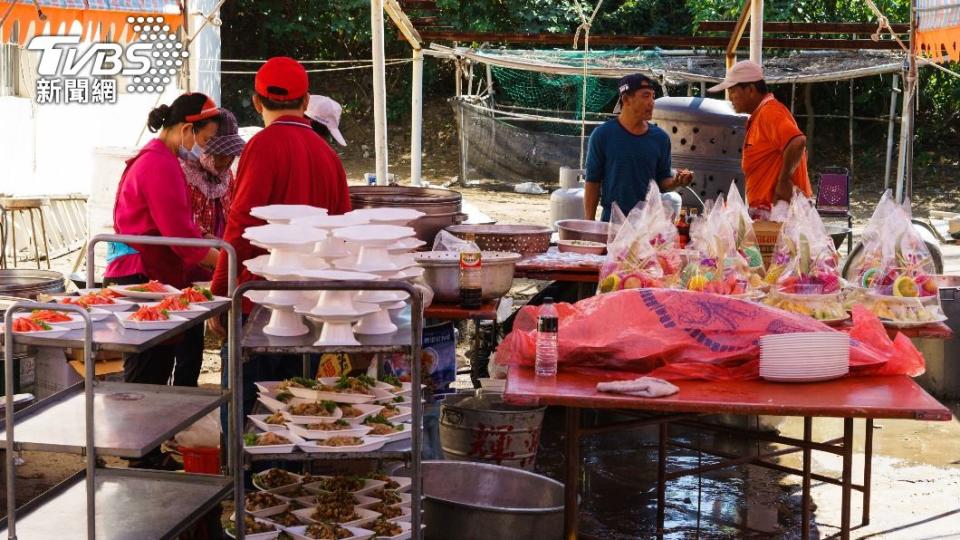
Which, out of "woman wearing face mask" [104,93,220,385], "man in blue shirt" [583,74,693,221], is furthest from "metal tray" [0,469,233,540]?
"man in blue shirt" [583,74,693,221]

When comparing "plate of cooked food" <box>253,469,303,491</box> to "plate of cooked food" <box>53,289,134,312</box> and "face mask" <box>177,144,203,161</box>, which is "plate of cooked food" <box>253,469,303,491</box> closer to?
"plate of cooked food" <box>53,289,134,312</box>

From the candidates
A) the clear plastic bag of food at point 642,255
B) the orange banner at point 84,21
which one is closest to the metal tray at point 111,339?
the clear plastic bag of food at point 642,255

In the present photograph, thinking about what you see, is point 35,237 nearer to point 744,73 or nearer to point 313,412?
point 744,73

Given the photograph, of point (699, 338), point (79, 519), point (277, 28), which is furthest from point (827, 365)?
point (277, 28)

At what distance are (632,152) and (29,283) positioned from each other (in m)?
3.52

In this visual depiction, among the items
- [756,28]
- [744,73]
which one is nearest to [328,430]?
[744,73]

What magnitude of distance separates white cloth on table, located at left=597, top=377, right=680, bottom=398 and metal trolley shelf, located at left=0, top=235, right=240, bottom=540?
123 centimetres

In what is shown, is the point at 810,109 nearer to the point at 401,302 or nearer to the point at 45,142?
the point at 45,142

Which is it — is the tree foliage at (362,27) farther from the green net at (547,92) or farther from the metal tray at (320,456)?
the metal tray at (320,456)

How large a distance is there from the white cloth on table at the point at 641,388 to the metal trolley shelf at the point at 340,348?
2.12 feet

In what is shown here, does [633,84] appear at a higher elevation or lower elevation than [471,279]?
higher

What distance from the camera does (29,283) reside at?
596cm

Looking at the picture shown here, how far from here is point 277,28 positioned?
75.6 ft

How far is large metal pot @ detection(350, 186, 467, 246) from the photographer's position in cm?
588
